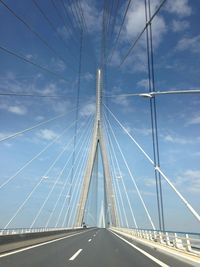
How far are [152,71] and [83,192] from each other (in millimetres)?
40470

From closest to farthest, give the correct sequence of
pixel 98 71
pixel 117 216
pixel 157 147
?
pixel 157 147
pixel 98 71
pixel 117 216

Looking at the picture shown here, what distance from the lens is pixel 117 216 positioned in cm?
6962

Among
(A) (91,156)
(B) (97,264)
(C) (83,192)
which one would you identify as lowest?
(B) (97,264)

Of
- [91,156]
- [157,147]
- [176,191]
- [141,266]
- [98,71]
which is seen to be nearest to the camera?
[141,266]

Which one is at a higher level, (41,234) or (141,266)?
(41,234)

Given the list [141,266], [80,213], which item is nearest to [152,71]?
[141,266]

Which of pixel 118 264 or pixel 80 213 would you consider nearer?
pixel 118 264

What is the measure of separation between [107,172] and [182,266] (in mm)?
49550

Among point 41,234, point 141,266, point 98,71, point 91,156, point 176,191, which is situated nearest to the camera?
point 141,266

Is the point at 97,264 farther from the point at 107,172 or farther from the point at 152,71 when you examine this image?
the point at 107,172

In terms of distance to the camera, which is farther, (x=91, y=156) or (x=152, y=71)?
(x=91, y=156)

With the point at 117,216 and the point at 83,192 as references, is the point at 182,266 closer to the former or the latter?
the point at 83,192

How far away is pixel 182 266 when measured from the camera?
12102 mm

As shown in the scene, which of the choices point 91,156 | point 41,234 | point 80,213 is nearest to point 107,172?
point 91,156
